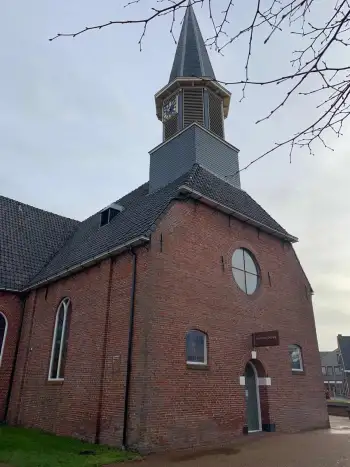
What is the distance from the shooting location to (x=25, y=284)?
15.7m

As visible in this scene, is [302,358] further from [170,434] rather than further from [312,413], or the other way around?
[170,434]

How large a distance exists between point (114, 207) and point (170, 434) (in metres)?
9.66

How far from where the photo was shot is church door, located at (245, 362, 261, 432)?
11.8 meters

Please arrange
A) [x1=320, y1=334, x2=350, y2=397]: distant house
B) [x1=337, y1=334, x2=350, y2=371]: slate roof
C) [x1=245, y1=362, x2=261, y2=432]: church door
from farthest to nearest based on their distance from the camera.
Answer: [x1=320, y1=334, x2=350, y2=397]: distant house < [x1=337, y1=334, x2=350, y2=371]: slate roof < [x1=245, y1=362, x2=261, y2=432]: church door

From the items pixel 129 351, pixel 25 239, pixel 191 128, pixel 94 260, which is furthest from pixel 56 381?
pixel 191 128

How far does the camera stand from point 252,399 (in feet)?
39.9

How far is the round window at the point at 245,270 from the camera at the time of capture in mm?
13172

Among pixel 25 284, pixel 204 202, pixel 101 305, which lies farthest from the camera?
pixel 25 284

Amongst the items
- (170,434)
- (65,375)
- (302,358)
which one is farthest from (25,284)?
(302,358)

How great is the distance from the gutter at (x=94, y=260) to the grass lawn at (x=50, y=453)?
528cm

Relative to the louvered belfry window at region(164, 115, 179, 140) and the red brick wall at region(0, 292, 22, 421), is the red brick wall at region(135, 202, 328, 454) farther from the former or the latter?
the red brick wall at region(0, 292, 22, 421)

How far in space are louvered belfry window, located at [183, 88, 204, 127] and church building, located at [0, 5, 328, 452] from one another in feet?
0.22

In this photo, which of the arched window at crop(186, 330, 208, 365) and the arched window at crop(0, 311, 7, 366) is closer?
the arched window at crop(186, 330, 208, 365)

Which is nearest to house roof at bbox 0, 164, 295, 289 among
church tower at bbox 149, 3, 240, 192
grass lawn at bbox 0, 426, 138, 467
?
church tower at bbox 149, 3, 240, 192
